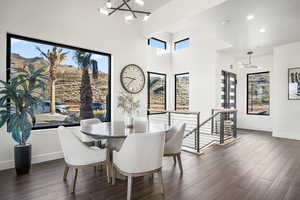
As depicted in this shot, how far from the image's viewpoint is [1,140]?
2.99 meters

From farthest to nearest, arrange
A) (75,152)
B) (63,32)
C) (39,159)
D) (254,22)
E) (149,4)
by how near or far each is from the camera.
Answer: (149,4) < (254,22) < (63,32) < (39,159) < (75,152)

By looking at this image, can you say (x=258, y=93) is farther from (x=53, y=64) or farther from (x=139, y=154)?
(x=53, y=64)

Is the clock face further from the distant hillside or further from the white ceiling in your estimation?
the white ceiling

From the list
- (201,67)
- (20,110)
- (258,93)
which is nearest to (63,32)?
(20,110)

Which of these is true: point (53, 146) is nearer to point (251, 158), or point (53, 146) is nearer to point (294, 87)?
point (251, 158)

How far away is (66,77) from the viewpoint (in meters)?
3.85

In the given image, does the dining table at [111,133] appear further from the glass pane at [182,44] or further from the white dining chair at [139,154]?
the glass pane at [182,44]

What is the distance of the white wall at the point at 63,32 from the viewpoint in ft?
9.97

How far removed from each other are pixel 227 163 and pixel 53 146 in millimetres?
3636

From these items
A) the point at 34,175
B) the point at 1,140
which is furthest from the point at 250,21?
the point at 1,140

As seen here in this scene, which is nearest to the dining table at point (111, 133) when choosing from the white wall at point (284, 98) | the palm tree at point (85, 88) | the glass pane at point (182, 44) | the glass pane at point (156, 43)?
the palm tree at point (85, 88)

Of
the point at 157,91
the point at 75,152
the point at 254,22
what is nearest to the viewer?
the point at 75,152

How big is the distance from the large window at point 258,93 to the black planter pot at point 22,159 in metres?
7.79

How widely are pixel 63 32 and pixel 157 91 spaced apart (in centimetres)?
404
